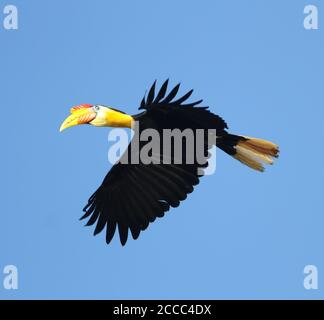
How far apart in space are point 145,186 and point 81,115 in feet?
4.90

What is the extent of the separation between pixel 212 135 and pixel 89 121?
73.6 inches

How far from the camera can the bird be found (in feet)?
67.3

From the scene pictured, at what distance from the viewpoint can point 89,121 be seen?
21.0 metres

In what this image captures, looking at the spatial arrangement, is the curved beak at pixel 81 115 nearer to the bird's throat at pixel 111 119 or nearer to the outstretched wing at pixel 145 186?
the bird's throat at pixel 111 119

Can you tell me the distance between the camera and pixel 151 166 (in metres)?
21.3

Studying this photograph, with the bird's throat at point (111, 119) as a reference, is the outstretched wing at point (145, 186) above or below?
below

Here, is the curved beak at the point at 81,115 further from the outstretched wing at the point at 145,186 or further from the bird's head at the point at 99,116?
the outstretched wing at the point at 145,186

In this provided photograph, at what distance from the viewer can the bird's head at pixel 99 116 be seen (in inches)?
821

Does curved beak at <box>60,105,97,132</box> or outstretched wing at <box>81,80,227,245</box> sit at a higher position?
curved beak at <box>60,105,97,132</box>

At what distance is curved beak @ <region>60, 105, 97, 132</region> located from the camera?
20.8m

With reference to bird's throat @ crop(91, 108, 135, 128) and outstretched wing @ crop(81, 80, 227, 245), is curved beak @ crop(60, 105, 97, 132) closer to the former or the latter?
bird's throat @ crop(91, 108, 135, 128)

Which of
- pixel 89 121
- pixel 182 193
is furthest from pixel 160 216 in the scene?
pixel 89 121
